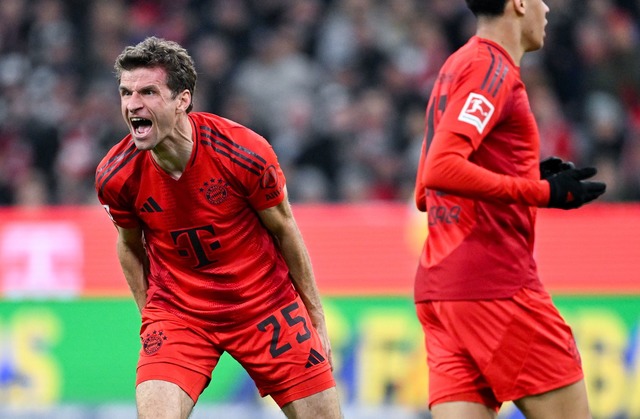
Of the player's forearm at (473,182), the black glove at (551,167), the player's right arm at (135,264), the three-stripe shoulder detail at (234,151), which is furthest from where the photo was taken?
the player's right arm at (135,264)

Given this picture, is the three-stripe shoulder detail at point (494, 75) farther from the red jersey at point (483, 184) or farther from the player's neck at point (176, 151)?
the player's neck at point (176, 151)

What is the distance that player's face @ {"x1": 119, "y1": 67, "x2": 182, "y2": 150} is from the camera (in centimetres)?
485

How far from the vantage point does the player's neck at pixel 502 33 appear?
450 cm

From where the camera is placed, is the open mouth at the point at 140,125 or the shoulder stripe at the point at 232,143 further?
the shoulder stripe at the point at 232,143

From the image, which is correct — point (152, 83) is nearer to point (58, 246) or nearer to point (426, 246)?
point (426, 246)

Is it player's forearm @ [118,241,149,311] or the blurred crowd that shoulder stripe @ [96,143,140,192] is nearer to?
player's forearm @ [118,241,149,311]

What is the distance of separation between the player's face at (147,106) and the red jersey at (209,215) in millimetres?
180

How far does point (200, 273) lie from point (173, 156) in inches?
21.4

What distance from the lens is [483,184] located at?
167 inches

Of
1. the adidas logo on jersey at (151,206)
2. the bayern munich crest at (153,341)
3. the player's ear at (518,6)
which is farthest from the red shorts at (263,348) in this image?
the player's ear at (518,6)

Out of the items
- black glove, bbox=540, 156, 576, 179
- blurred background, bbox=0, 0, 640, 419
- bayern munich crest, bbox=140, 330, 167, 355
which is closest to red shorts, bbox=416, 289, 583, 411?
black glove, bbox=540, 156, 576, 179

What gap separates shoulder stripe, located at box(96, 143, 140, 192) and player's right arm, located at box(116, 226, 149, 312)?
37cm

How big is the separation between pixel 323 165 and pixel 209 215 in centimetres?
637

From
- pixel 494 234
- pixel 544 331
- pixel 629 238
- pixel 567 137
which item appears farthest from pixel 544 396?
pixel 567 137
